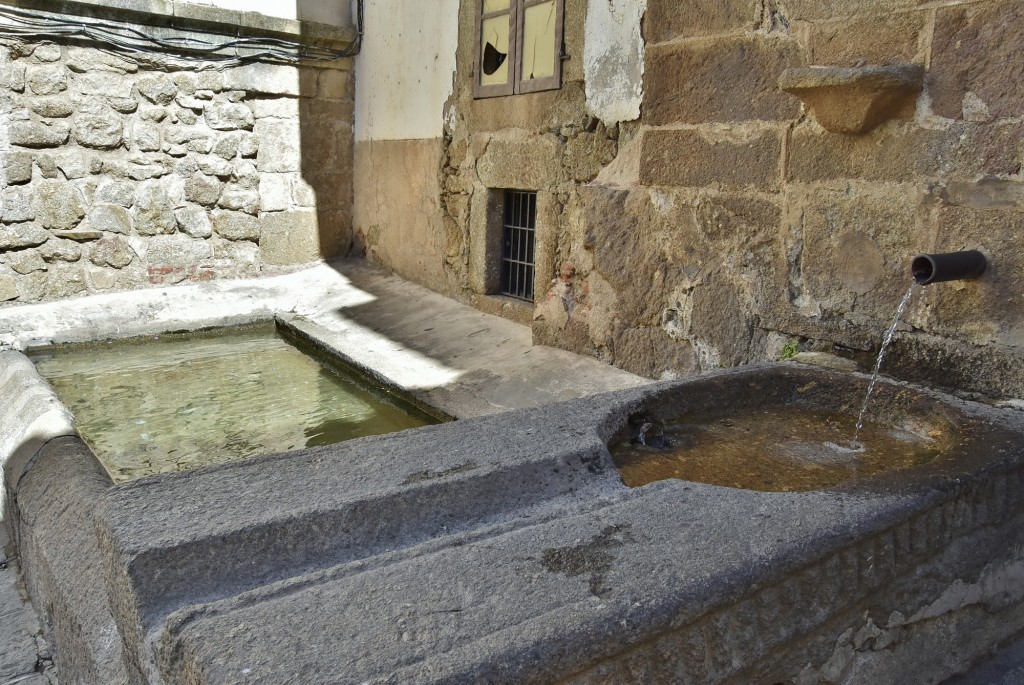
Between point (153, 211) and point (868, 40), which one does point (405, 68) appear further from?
point (868, 40)

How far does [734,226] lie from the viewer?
3051 millimetres

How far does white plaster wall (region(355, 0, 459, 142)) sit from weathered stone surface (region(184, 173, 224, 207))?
1226 millimetres

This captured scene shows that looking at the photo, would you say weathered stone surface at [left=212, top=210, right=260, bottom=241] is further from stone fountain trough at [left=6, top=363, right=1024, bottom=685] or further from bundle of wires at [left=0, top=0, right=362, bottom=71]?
stone fountain trough at [left=6, top=363, right=1024, bottom=685]

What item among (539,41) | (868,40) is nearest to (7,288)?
(539,41)

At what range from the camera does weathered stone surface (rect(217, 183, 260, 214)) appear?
20.7 feet

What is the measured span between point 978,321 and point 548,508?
148 centimetres

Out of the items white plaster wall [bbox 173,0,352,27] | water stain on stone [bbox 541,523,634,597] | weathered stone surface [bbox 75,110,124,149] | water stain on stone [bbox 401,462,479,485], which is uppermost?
white plaster wall [bbox 173,0,352,27]

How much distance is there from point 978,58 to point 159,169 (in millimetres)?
5364

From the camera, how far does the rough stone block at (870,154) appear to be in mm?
2422

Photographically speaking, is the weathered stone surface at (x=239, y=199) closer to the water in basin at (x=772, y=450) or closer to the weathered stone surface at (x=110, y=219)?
the weathered stone surface at (x=110, y=219)

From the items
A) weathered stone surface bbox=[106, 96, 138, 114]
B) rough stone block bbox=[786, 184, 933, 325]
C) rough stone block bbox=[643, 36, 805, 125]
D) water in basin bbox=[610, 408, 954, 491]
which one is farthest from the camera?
weathered stone surface bbox=[106, 96, 138, 114]

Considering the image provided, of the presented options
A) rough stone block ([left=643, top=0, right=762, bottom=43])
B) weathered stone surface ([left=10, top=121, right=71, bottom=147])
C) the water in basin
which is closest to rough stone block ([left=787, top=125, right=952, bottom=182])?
rough stone block ([left=643, top=0, right=762, bottom=43])

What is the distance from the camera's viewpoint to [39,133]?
5430mm

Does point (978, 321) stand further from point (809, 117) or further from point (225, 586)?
point (225, 586)
